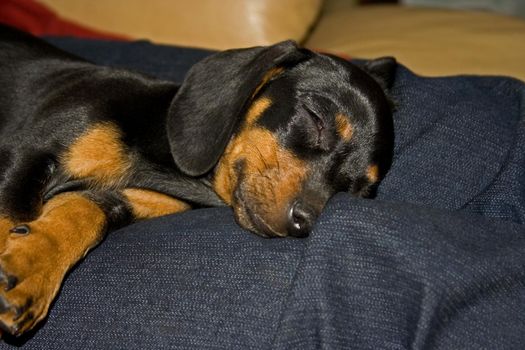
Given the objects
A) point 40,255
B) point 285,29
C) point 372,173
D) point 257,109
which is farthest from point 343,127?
point 285,29

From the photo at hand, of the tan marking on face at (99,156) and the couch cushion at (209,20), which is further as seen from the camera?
the couch cushion at (209,20)

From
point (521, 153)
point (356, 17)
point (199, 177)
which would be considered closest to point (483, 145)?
point (521, 153)

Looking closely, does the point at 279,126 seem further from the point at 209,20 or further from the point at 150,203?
the point at 209,20

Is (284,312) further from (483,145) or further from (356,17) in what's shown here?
(356,17)

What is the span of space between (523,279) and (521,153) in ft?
1.98

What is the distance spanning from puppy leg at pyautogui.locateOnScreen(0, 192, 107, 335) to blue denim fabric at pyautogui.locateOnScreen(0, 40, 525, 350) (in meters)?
0.06

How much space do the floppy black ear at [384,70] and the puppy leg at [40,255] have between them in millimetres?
1100

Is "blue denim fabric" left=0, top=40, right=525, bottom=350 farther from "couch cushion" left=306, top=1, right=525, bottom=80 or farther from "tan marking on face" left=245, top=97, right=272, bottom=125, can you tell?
"couch cushion" left=306, top=1, right=525, bottom=80

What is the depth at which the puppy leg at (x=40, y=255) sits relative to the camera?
1.51 meters

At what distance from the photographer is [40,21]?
11.8 feet

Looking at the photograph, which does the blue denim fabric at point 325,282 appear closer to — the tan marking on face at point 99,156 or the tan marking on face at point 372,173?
the tan marking on face at point 372,173

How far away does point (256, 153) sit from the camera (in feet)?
6.55

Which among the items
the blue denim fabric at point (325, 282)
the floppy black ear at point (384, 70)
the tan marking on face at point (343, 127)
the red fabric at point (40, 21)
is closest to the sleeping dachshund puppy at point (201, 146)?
the tan marking on face at point (343, 127)

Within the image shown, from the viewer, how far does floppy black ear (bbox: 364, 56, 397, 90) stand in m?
2.41
